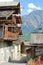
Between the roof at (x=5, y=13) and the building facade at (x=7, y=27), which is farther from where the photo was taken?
the building facade at (x=7, y=27)

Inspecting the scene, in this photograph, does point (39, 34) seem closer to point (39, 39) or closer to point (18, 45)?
point (39, 39)

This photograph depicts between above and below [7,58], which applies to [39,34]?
above

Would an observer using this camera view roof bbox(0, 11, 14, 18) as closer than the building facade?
Yes

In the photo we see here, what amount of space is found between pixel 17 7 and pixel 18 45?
51.0ft

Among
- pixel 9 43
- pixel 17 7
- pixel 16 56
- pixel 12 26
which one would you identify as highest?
pixel 17 7

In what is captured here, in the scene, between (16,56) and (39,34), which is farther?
(16,56)

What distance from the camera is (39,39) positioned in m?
30.5

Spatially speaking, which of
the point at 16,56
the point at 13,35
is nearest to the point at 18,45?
the point at 16,56

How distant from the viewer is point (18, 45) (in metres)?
48.1

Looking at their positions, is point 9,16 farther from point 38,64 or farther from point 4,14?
point 38,64

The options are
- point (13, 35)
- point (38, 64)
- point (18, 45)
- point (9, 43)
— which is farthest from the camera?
point (18, 45)

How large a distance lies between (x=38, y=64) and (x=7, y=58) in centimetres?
1053

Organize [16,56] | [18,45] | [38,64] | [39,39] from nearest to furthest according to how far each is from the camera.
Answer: [38,64]
[39,39]
[16,56]
[18,45]

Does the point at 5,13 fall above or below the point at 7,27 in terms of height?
above
